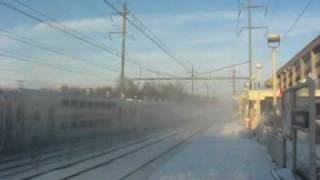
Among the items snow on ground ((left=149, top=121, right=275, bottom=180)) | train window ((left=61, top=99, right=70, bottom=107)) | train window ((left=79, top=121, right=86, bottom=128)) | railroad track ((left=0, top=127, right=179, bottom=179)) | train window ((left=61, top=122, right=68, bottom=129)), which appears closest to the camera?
snow on ground ((left=149, top=121, right=275, bottom=180))

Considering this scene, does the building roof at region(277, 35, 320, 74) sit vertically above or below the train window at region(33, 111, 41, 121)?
above

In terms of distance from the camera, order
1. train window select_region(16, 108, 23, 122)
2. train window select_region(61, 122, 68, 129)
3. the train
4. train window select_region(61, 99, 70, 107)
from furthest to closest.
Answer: train window select_region(61, 99, 70, 107) < train window select_region(61, 122, 68, 129) < train window select_region(16, 108, 23, 122) < the train

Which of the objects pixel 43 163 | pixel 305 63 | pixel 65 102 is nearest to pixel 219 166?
pixel 43 163

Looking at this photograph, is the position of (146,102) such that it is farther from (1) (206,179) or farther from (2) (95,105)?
(1) (206,179)

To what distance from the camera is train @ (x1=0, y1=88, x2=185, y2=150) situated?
96.7ft

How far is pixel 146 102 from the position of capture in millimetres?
69062

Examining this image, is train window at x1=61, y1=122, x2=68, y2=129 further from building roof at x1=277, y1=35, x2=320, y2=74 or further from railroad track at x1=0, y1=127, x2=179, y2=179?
building roof at x1=277, y1=35, x2=320, y2=74

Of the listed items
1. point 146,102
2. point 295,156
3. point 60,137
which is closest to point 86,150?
point 60,137

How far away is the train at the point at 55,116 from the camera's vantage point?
29469 millimetres

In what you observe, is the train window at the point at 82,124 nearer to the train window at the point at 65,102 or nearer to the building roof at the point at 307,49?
the train window at the point at 65,102

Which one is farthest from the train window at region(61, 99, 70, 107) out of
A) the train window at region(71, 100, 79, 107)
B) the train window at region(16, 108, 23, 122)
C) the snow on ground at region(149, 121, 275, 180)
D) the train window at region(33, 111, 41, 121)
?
the snow on ground at region(149, 121, 275, 180)

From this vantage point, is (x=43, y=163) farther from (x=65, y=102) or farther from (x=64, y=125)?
(x=65, y=102)

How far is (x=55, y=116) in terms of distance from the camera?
35844mm

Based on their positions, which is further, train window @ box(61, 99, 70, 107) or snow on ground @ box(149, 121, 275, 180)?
train window @ box(61, 99, 70, 107)
